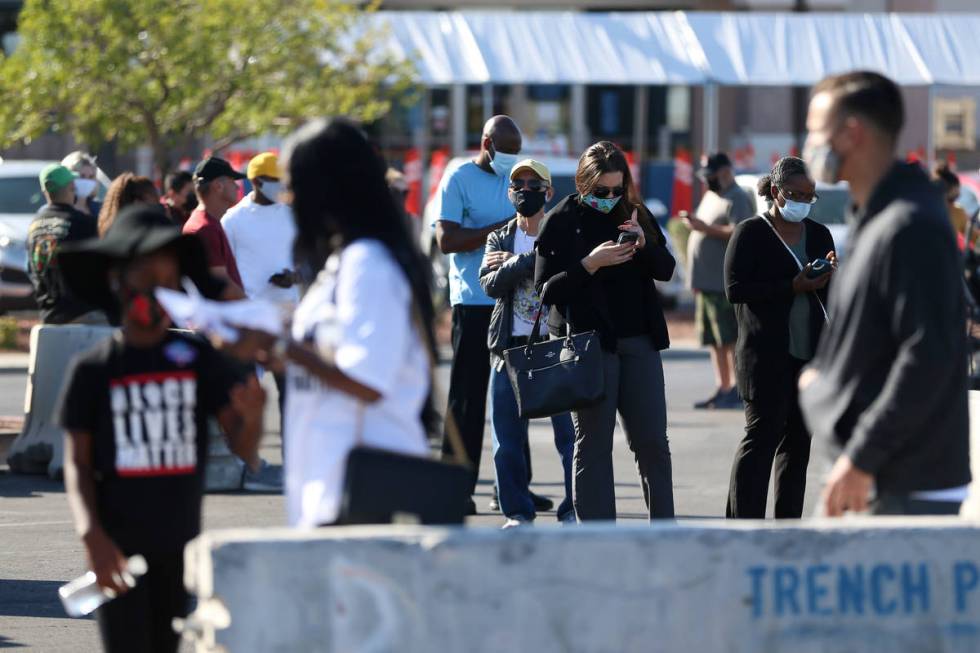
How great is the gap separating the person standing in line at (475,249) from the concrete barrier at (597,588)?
484cm

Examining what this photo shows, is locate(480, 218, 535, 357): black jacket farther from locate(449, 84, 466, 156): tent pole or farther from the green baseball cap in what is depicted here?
locate(449, 84, 466, 156): tent pole

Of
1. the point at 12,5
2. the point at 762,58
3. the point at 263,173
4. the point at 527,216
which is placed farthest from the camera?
the point at 12,5

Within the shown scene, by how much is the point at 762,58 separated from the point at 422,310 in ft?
70.9

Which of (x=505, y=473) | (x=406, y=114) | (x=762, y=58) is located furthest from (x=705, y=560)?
(x=406, y=114)

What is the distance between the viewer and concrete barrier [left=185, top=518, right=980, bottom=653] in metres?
3.74

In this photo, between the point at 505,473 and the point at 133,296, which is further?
the point at 505,473

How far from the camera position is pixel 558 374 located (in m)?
7.21

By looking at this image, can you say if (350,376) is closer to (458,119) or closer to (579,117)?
(458,119)

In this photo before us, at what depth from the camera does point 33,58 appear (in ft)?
72.2

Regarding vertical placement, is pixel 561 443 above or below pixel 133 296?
below

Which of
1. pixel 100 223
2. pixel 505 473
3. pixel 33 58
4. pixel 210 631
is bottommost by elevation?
pixel 505 473

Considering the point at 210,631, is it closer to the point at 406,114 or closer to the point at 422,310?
the point at 422,310

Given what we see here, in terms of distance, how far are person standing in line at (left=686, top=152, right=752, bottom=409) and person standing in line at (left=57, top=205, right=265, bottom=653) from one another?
31.8ft

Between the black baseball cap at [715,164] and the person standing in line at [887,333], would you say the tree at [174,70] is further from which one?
the person standing in line at [887,333]
